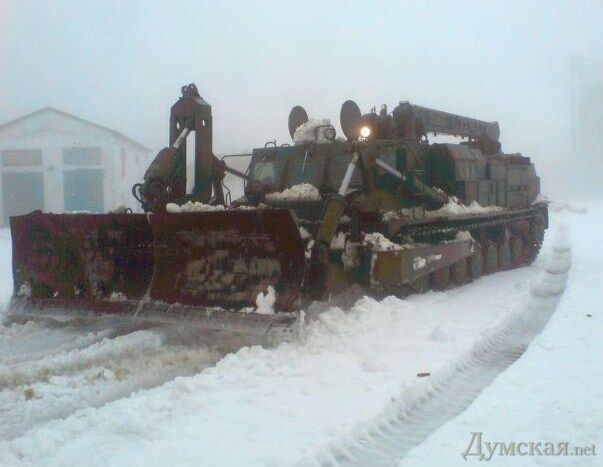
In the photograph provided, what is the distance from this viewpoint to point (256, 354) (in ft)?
17.4

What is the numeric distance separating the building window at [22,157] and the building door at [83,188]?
143cm

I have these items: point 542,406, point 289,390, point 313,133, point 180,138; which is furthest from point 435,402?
point 313,133

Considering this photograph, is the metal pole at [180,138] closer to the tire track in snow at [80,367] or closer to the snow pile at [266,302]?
the tire track in snow at [80,367]

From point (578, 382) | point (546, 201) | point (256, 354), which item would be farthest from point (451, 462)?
point (546, 201)

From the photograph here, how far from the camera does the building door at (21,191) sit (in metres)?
27.4

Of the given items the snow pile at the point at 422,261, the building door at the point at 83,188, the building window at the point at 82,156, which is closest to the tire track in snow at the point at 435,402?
the snow pile at the point at 422,261

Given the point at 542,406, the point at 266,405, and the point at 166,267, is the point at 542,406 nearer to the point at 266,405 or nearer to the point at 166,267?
the point at 266,405

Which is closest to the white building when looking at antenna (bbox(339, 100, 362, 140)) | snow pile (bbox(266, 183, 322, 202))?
antenna (bbox(339, 100, 362, 140))

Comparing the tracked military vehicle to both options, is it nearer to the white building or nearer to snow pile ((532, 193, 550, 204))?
snow pile ((532, 193, 550, 204))

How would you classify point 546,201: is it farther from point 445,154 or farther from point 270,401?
point 270,401

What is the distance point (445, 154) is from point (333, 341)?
490 cm

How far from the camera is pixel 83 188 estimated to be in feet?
91.6

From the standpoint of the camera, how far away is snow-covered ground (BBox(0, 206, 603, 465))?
139 inches

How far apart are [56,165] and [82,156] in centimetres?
119
